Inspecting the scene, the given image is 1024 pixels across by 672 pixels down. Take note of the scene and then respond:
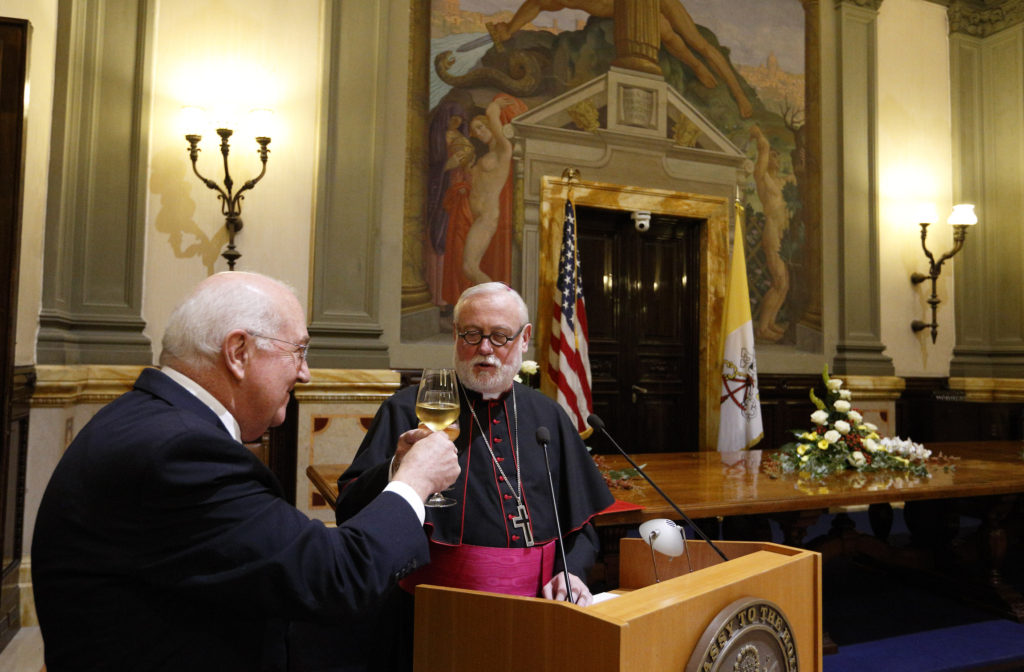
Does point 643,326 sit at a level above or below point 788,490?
above

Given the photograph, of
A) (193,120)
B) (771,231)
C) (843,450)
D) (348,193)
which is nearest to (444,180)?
(348,193)

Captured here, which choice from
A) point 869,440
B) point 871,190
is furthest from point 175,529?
point 871,190

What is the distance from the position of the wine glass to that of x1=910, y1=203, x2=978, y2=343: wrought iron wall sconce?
756cm

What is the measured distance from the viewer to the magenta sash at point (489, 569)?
2252 millimetres

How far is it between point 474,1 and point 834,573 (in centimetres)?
535

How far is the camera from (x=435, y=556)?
2.32 m

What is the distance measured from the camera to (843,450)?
411cm

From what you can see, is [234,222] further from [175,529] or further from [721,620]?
[721,620]

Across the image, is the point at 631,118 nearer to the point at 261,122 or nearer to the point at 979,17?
the point at 261,122

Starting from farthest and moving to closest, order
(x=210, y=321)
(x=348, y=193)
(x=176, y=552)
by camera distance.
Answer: (x=348, y=193), (x=210, y=321), (x=176, y=552)

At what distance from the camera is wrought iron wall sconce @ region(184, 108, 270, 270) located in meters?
5.19

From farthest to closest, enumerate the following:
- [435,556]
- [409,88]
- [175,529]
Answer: [409,88] < [435,556] < [175,529]

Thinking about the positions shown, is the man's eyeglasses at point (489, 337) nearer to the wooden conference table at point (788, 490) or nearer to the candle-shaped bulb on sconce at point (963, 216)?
the wooden conference table at point (788, 490)

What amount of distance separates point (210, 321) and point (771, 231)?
6.83m
